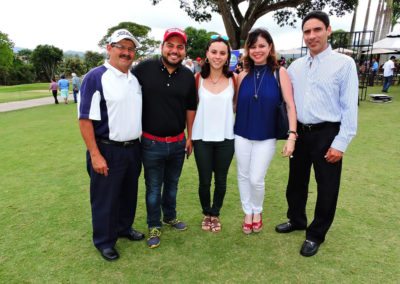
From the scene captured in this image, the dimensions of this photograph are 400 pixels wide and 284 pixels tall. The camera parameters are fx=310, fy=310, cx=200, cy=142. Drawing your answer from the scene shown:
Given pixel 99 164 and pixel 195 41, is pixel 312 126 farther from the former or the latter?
Answer: pixel 195 41

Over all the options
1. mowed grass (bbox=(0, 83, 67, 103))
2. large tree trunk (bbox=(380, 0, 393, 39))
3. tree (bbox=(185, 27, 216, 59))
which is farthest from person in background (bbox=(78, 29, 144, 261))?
tree (bbox=(185, 27, 216, 59))

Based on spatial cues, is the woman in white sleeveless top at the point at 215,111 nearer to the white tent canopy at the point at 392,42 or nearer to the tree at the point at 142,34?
the white tent canopy at the point at 392,42

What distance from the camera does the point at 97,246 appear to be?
2918 mm

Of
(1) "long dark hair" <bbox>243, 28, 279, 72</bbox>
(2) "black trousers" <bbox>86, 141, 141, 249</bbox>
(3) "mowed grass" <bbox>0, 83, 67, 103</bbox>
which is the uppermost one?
(1) "long dark hair" <bbox>243, 28, 279, 72</bbox>

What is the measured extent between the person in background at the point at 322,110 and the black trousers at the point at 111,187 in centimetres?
159

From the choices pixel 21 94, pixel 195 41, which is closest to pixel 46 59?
pixel 195 41

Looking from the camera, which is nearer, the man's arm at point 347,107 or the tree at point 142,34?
the man's arm at point 347,107

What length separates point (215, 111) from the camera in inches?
117

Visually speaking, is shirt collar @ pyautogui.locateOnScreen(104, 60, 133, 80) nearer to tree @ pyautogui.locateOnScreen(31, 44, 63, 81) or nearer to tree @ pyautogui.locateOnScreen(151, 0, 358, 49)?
tree @ pyautogui.locateOnScreen(151, 0, 358, 49)

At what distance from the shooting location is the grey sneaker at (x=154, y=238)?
3.07m

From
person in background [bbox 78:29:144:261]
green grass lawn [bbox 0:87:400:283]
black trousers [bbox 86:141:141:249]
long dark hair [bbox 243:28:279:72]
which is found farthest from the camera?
long dark hair [bbox 243:28:279:72]

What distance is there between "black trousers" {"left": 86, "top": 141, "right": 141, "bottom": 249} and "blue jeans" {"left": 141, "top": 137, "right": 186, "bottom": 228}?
11cm

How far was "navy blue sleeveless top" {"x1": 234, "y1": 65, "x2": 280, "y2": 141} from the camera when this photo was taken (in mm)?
2871

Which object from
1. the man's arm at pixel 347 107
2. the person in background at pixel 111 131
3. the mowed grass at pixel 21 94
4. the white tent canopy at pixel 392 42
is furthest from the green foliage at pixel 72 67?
the man's arm at pixel 347 107
